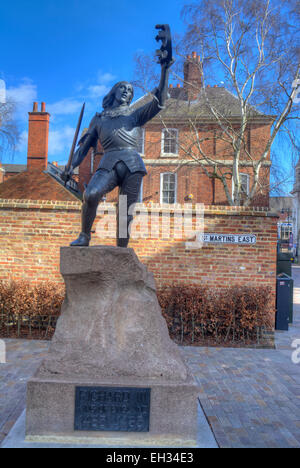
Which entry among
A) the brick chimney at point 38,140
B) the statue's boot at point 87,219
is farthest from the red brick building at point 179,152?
the statue's boot at point 87,219

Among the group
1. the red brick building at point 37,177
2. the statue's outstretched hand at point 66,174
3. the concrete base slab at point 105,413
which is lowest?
the concrete base slab at point 105,413

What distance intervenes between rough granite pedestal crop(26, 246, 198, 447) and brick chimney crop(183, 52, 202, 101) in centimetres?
1057

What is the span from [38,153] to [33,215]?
10144 mm

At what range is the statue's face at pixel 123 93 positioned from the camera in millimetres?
3553

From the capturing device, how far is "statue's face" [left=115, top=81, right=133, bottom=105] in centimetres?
355

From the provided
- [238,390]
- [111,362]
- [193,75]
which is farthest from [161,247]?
[193,75]

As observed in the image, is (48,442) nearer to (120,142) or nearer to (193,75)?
(120,142)

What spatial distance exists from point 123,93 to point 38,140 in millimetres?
13891

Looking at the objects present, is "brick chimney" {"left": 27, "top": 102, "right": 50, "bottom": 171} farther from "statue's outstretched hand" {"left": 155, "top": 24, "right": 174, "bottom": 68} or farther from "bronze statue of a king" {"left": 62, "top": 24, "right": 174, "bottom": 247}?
"statue's outstretched hand" {"left": 155, "top": 24, "right": 174, "bottom": 68}

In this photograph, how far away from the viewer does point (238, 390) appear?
166 inches

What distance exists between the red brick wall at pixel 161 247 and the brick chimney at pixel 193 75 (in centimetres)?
714

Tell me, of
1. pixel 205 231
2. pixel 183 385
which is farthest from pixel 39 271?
pixel 183 385

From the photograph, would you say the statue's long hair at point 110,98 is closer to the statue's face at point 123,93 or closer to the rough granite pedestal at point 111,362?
the statue's face at point 123,93

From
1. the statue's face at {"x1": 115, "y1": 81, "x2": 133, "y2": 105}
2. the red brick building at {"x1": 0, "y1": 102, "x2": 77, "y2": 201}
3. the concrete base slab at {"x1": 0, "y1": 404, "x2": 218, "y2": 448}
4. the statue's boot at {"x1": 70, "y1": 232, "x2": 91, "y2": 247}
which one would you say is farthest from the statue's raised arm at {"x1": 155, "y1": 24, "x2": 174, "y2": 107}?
the red brick building at {"x1": 0, "y1": 102, "x2": 77, "y2": 201}
